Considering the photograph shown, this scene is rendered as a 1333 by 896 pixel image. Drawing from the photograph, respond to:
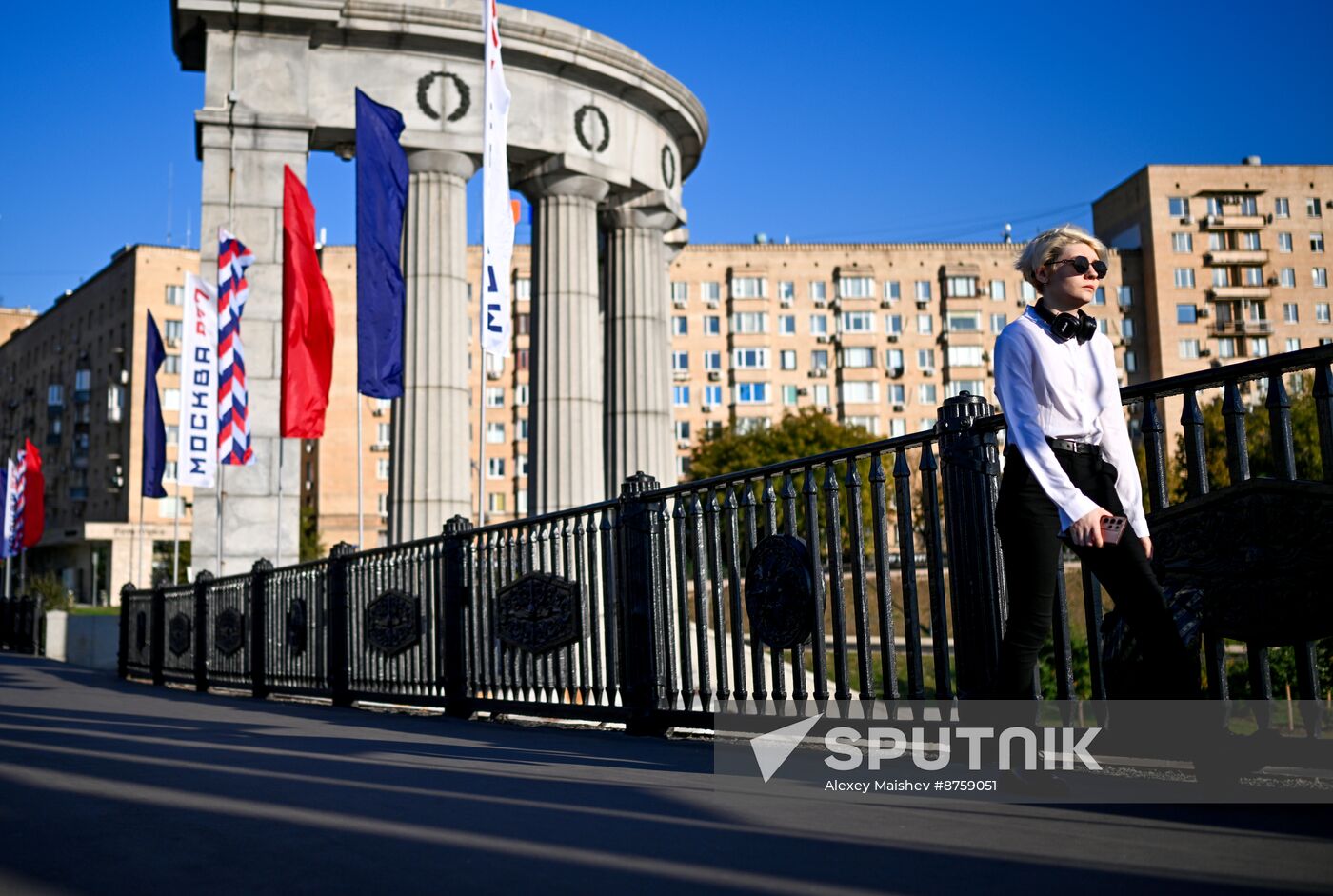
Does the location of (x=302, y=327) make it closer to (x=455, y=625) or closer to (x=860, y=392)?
(x=455, y=625)

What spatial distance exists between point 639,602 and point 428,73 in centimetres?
1579

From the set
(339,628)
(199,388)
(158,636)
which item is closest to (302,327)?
(199,388)

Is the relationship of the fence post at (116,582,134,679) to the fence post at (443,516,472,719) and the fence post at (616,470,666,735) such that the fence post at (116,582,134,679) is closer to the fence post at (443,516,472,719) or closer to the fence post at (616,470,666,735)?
the fence post at (443,516,472,719)

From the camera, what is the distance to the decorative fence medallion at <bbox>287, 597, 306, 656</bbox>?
47.0 feet

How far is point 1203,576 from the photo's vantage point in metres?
4.72

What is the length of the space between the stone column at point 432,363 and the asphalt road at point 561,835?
15275 millimetres

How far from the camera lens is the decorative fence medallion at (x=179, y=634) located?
61.6 feet

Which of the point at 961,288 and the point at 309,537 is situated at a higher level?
the point at 961,288

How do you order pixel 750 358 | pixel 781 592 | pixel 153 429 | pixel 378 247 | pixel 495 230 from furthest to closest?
pixel 750 358 < pixel 153 429 < pixel 378 247 < pixel 495 230 < pixel 781 592

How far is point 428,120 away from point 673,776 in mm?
18171

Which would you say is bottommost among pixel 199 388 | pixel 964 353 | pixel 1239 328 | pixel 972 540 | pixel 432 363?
pixel 972 540

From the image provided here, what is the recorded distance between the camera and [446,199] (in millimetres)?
22328

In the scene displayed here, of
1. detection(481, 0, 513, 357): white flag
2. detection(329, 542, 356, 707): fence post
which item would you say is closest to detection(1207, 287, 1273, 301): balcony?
detection(481, 0, 513, 357): white flag

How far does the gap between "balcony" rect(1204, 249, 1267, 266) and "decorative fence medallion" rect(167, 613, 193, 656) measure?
86183mm
